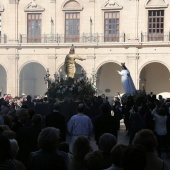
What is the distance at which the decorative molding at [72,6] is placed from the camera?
36.7 metres

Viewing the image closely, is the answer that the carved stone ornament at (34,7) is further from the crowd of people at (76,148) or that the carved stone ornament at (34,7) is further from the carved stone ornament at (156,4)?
the crowd of people at (76,148)

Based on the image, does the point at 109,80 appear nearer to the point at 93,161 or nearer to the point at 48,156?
the point at 48,156

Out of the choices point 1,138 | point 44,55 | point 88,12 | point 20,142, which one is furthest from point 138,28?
point 1,138

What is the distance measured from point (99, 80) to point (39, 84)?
211 inches

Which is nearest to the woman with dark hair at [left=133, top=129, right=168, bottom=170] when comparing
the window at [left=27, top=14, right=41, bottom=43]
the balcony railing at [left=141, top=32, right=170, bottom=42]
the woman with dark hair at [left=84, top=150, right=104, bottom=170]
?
the woman with dark hair at [left=84, top=150, right=104, bottom=170]

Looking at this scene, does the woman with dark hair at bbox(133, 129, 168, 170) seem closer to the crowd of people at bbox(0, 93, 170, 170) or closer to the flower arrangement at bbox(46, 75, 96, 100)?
the crowd of people at bbox(0, 93, 170, 170)

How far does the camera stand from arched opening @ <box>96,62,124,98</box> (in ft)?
126

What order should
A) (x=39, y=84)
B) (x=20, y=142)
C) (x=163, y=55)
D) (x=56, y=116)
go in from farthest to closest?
(x=39, y=84), (x=163, y=55), (x=56, y=116), (x=20, y=142)

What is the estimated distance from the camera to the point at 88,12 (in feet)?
120

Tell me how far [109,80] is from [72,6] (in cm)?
676

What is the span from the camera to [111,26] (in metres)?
36.3

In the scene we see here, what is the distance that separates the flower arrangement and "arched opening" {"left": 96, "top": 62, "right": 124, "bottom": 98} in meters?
16.3

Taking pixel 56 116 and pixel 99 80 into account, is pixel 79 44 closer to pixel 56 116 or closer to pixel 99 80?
pixel 99 80

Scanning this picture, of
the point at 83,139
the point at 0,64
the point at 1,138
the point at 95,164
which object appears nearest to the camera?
the point at 1,138
